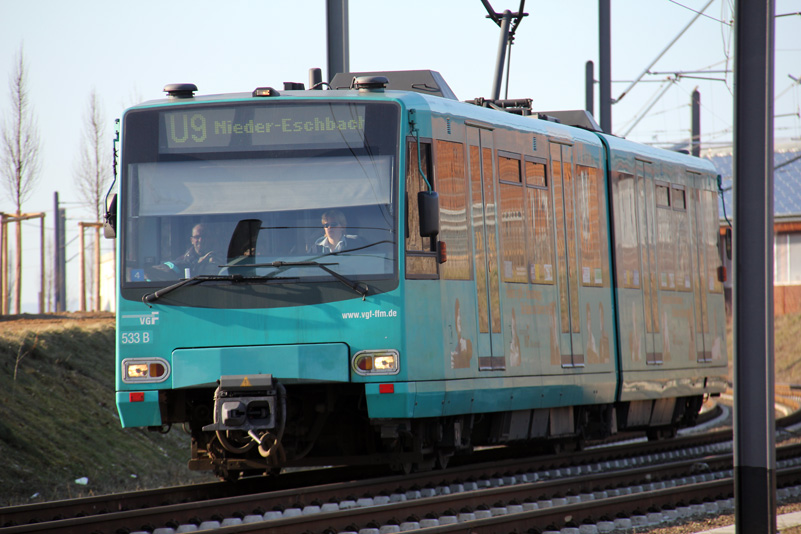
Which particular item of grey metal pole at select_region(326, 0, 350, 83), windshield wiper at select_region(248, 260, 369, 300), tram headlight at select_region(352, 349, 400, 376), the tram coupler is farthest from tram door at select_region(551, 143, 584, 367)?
the tram coupler

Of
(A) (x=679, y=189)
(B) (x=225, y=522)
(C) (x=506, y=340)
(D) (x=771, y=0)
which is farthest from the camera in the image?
(A) (x=679, y=189)

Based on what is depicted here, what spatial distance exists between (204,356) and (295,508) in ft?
4.77

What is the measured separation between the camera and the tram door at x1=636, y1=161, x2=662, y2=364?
14.7 metres

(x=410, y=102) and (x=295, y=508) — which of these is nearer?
(x=295, y=508)

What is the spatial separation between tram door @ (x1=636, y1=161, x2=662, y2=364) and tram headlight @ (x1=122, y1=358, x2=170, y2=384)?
6.90 m

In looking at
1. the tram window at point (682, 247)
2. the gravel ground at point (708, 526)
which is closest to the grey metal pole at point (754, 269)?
the gravel ground at point (708, 526)

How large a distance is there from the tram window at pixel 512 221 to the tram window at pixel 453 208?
793mm

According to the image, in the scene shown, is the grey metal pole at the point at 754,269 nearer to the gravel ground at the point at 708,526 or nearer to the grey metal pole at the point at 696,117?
the gravel ground at the point at 708,526

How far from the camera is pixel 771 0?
26.0 ft

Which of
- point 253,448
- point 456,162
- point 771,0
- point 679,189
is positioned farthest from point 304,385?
point 679,189

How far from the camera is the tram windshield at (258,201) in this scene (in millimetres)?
9742

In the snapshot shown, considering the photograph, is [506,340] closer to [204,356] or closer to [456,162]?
[456,162]

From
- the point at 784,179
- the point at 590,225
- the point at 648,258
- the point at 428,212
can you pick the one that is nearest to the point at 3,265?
the point at 648,258

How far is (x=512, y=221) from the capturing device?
1181 centimetres
